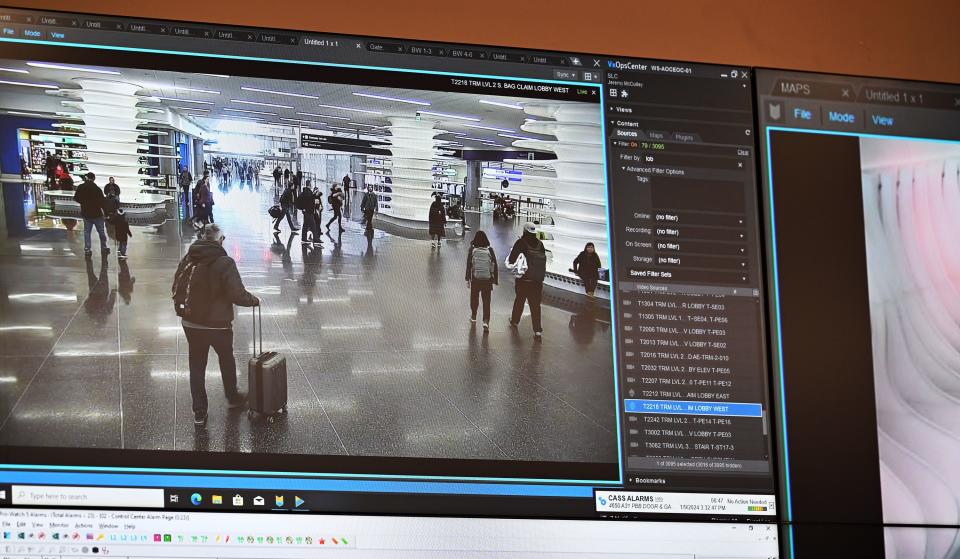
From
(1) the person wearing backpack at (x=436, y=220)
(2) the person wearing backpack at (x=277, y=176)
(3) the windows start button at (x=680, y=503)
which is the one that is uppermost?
(2) the person wearing backpack at (x=277, y=176)

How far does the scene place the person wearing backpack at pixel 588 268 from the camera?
172 cm

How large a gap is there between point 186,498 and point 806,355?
1.67 m

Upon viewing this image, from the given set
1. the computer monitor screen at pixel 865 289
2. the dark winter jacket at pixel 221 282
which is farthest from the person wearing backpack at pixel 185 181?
the computer monitor screen at pixel 865 289

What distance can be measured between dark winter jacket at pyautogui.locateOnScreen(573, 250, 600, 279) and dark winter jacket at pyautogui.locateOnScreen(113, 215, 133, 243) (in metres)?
1.13

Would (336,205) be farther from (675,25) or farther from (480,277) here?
(675,25)

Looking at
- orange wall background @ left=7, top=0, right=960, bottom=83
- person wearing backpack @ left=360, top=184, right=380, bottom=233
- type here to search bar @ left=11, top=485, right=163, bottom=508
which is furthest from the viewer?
orange wall background @ left=7, top=0, right=960, bottom=83

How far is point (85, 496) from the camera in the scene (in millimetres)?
1519

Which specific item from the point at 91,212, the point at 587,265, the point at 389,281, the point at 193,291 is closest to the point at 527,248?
the point at 587,265

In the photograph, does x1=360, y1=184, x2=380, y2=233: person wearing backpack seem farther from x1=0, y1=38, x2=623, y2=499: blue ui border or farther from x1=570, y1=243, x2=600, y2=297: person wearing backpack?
x1=570, y1=243, x2=600, y2=297: person wearing backpack

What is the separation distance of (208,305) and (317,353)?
0.29 meters

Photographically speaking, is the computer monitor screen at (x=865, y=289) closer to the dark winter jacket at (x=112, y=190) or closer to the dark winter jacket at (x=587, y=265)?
the dark winter jacket at (x=587, y=265)

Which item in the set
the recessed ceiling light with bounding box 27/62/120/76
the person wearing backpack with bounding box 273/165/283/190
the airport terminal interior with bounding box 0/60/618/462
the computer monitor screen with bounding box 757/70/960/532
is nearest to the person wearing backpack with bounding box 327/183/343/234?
the airport terminal interior with bounding box 0/60/618/462

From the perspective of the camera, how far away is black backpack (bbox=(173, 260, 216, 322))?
157 centimetres

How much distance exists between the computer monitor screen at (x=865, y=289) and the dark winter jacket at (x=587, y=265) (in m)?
0.51
